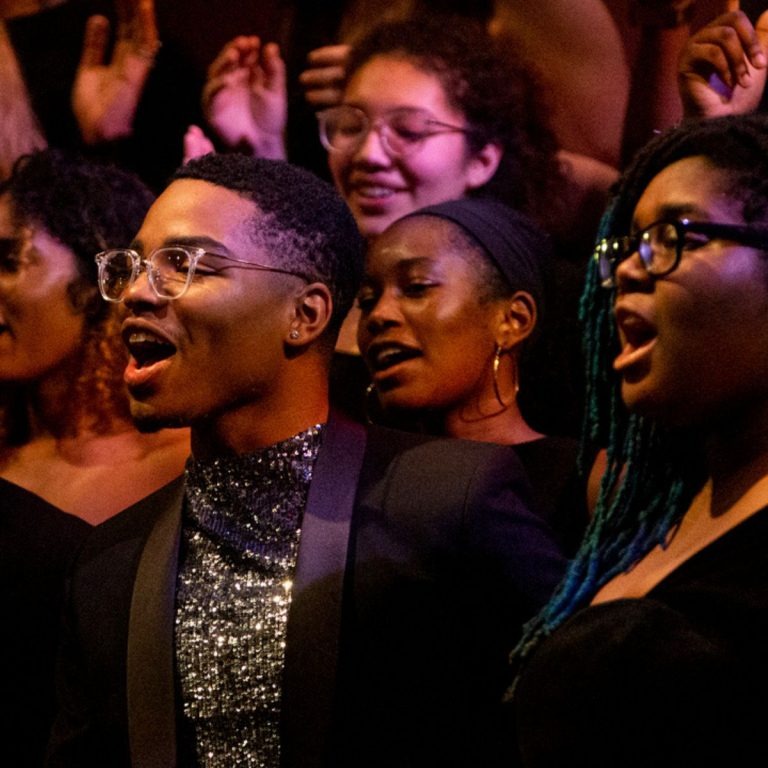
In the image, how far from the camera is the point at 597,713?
5.05 ft

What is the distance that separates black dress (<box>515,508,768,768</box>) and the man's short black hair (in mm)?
981

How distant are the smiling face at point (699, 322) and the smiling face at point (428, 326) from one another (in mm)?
→ 1135

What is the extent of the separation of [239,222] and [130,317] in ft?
0.84

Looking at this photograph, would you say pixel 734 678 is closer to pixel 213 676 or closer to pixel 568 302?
pixel 213 676

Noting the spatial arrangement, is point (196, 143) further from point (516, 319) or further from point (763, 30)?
point (763, 30)

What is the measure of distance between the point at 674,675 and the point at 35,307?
1947 mm

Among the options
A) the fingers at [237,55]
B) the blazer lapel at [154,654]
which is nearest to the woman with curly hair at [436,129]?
the fingers at [237,55]

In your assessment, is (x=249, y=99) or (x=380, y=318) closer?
(x=380, y=318)

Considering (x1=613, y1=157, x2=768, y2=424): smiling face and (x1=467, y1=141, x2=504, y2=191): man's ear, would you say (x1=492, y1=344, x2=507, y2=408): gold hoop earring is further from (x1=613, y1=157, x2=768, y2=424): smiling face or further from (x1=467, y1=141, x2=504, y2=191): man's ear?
(x1=613, y1=157, x2=768, y2=424): smiling face

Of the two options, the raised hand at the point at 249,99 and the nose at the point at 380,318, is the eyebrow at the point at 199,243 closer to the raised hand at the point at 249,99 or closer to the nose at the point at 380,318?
the nose at the point at 380,318

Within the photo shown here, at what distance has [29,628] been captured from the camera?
8.70 feet

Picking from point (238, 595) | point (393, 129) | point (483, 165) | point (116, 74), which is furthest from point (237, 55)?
point (238, 595)

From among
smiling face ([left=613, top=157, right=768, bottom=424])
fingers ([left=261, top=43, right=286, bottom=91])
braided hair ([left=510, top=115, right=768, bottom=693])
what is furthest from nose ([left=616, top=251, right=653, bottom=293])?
fingers ([left=261, top=43, right=286, bottom=91])

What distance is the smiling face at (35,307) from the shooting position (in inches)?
117
